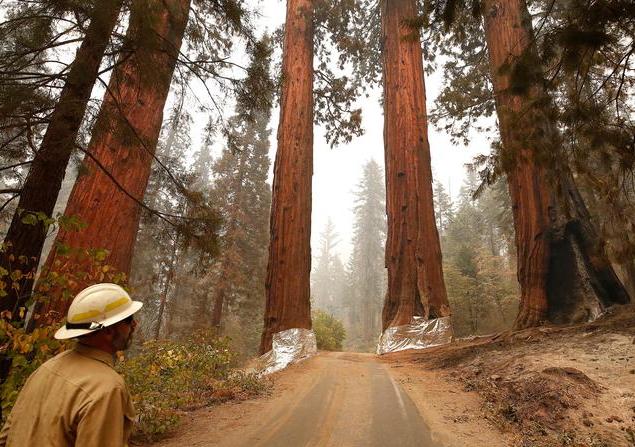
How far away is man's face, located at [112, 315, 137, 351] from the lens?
1.79 metres

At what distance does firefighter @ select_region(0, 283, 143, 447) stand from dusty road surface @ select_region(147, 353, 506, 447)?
6.63ft

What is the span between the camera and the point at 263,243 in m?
21.4

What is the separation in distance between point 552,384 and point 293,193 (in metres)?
6.64

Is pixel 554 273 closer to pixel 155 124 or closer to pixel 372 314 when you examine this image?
pixel 155 124

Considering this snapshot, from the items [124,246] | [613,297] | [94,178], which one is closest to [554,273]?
[613,297]

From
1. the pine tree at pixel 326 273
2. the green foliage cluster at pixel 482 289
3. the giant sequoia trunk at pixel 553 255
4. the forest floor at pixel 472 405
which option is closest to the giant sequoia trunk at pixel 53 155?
the forest floor at pixel 472 405

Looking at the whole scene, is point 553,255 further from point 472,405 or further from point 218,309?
point 218,309

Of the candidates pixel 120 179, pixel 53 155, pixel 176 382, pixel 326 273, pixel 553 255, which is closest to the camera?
pixel 53 155

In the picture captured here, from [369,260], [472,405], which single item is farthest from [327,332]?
[369,260]

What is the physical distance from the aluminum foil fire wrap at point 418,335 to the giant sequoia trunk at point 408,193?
18cm

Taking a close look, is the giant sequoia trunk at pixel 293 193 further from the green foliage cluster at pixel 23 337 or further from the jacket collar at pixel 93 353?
the jacket collar at pixel 93 353

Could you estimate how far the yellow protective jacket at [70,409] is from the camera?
1.43 metres

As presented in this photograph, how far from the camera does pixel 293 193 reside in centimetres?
916

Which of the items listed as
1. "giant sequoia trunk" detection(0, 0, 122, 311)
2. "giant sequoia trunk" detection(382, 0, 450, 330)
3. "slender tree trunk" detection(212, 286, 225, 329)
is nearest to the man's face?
"giant sequoia trunk" detection(0, 0, 122, 311)
